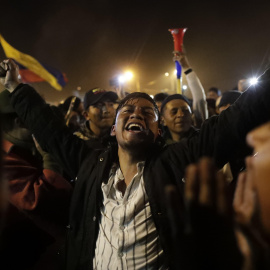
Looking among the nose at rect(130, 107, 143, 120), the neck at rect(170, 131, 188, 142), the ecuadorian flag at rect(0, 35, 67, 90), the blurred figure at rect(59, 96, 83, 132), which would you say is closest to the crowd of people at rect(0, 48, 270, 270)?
the nose at rect(130, 107, 143, 120)

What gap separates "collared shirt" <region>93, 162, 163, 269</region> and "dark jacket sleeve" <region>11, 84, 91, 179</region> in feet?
1.72

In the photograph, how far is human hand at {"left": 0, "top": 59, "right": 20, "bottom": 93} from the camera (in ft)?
7.49

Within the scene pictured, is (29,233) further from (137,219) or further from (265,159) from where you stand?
(265,159)

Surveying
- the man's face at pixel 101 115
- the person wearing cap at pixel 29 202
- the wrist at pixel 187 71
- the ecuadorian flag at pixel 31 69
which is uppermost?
the ecuadorian flag at pixel 31 69

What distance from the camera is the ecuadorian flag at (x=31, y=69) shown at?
612 cm

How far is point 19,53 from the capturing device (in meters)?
6.18

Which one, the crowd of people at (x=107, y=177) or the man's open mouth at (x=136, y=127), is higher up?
the man's open mouth at (x=136, y=127)

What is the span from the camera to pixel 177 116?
3.31 m

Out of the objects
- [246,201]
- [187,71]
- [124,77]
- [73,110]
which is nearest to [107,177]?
[246,201]

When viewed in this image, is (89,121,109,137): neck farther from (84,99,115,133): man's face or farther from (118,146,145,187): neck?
(118,146,145,187): neck

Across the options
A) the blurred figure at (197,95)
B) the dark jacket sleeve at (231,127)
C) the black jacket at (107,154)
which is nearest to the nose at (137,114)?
the black jacket at (107,154)

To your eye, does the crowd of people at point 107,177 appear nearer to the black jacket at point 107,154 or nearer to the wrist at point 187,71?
the black jacket at point 107,154

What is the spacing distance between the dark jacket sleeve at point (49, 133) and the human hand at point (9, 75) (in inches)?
3.4

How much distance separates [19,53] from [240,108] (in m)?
6.09
